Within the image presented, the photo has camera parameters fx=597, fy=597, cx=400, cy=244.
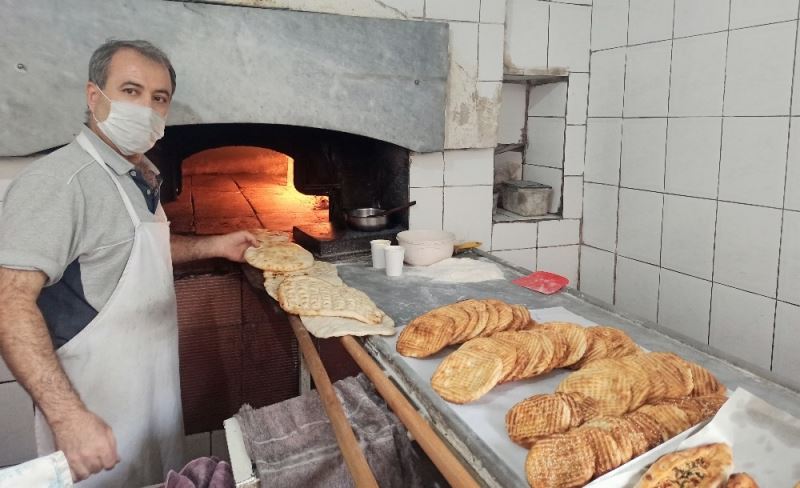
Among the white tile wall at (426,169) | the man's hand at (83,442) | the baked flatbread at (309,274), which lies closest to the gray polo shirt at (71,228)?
the man's hand at (83,442)

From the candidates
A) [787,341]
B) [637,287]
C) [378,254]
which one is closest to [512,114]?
[637,287]

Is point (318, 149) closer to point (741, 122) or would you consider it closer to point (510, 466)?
point (741, 122)

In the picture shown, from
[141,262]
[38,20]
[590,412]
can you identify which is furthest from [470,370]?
[38,20]

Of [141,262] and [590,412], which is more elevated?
[141,262]

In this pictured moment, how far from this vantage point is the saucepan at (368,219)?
2734 mm

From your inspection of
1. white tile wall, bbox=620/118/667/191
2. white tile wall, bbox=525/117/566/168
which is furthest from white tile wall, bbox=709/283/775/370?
white tile wall, bbox=525/117/566/168

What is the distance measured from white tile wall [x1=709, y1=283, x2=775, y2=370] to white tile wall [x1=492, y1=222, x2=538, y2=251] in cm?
92

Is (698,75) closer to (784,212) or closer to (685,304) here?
(784,212)

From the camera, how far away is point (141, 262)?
1739mm

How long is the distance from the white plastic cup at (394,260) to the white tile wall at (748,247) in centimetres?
132

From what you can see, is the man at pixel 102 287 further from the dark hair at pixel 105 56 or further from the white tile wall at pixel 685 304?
the white tile wall at pixel 685 304

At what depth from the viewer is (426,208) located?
284 centimetres

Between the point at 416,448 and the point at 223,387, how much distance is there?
54.9 inches

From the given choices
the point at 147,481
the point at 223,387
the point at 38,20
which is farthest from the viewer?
the point at 223,387
